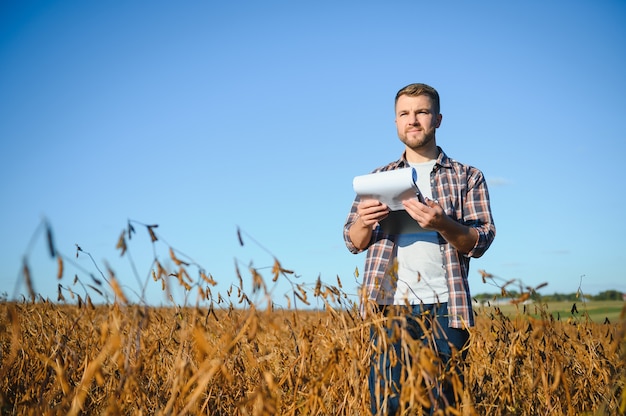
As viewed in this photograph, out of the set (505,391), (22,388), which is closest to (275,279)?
(505,391)

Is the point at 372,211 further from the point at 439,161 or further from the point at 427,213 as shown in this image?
the point at 439,161

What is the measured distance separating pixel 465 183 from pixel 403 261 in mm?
582

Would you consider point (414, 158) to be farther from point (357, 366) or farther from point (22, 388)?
point (22, 388)

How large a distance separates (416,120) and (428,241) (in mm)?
711

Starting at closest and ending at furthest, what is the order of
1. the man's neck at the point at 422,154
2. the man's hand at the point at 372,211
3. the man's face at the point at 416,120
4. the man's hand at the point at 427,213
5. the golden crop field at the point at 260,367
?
1. the golden crop field at the point at 260,367
2. the man's hand at the point at 427,213
3. the man's hand at the point at 372,211
4. the man's face at the point at 416,120
5. the man's neck at the point at 422,154

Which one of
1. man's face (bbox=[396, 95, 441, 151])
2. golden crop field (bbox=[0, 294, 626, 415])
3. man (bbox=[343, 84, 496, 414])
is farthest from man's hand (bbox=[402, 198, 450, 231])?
man's face (bbox=[396, 95, 441, 151])

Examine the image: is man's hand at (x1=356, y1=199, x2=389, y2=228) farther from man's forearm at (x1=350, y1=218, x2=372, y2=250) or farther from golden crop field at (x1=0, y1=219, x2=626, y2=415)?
golden crop field at (x1=0, y1=219, x2=626, y2=415)

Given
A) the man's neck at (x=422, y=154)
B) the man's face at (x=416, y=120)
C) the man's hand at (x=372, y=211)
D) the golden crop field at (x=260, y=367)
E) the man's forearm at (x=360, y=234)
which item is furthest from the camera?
the man's neck at (x=422, y=154)

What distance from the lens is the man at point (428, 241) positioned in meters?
2.61

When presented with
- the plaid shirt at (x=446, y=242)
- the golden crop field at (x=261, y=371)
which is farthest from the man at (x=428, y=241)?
the golden crop field at (x=261, y=371)

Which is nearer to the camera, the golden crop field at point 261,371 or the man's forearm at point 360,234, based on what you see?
the golden crop field at point 261,371

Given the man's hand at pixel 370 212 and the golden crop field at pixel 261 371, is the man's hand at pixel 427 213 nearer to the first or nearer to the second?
the man's hand at pixel 370 212

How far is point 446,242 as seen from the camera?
109 inches

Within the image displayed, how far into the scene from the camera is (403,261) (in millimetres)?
2855
